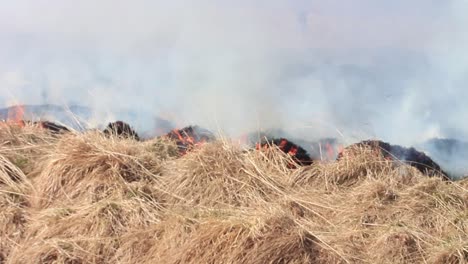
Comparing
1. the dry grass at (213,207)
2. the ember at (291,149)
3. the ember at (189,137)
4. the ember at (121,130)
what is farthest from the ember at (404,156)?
the ember at (121,130)

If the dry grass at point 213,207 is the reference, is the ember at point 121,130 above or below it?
above

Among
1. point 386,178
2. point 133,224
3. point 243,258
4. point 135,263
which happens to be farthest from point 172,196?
point 386,178

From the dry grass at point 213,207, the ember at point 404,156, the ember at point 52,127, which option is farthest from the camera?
the ember at point 52,127

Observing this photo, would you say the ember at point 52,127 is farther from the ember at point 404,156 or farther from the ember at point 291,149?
the ember at point 404,156

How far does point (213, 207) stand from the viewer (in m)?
5.34

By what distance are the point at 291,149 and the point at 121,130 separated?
1.99m

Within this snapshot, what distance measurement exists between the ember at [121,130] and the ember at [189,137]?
1.49 feet

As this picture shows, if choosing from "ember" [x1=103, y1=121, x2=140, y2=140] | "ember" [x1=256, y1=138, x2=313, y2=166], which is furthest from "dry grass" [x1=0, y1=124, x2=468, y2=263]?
"ember" [x1=103, y1=121, x2=140, y2=140]

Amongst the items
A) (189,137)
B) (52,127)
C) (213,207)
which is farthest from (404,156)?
(52,127)

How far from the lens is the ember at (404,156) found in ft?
21.6

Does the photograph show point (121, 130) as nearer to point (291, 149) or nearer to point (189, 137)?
point (189, 137)

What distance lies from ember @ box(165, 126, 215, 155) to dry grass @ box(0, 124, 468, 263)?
231mm

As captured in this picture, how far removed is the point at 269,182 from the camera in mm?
5812

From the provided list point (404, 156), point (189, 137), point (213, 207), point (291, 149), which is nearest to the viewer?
point (213, 207)
